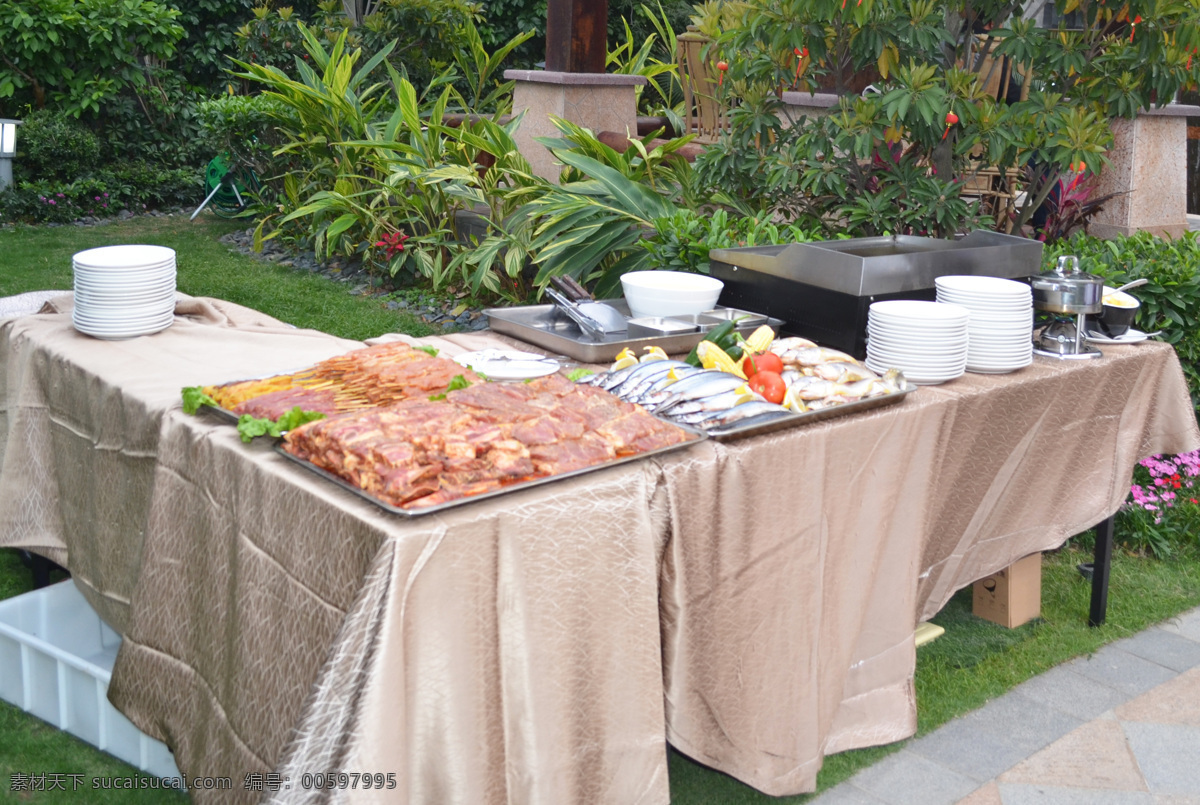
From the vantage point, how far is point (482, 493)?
1.89 m

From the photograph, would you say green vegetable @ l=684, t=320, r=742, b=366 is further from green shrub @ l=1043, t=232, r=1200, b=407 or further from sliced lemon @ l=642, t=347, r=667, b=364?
green shrub @ l=1043, t=232, r=1200, b=407

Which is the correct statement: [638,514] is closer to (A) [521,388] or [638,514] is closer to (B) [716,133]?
(A) [521,388]

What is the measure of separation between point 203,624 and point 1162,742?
250cm

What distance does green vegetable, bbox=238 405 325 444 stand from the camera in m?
2.14

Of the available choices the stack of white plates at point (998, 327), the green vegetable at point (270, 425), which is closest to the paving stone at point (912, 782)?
the stack of white plates at point (998, 327)

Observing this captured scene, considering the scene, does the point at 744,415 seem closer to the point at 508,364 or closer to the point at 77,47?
the point at 508,364

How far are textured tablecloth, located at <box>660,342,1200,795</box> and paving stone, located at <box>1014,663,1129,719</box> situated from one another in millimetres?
399

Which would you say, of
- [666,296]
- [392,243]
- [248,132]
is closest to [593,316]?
[666,296]

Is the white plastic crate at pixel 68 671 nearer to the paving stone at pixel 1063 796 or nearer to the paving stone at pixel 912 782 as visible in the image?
the paving stone at pixel 912 782

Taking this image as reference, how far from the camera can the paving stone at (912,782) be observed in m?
2.71

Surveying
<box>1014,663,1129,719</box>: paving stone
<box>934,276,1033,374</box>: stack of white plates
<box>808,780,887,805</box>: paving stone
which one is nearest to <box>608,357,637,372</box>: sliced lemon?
<box>934,276,1033,374</box>: stack of white plates

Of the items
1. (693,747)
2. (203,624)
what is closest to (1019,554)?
(693,747)

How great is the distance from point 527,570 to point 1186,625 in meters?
2.81

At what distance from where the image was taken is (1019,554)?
3.26 metres
